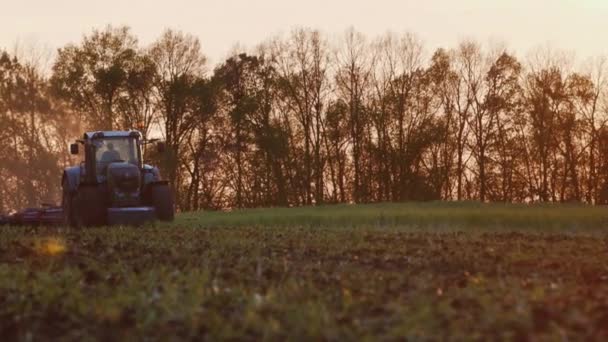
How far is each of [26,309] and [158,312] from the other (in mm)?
1542

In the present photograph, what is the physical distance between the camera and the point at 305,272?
1098cm

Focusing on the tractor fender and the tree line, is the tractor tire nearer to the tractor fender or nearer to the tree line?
the tractor fender

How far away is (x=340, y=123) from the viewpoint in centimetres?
5828

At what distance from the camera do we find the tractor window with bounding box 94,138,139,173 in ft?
90.4

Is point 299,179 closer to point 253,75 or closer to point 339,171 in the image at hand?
point 339,171

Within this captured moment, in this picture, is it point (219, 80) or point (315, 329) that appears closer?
point (315, 329)

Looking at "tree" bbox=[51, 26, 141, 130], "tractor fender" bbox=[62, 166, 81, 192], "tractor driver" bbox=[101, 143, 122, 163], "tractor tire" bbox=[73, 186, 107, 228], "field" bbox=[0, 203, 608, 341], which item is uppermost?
"tree" bbox=[51, 26, 141, 130]

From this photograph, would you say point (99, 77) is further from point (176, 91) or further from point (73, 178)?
point (73, 178)

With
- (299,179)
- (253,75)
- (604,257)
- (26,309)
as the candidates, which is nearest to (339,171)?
(299,179)

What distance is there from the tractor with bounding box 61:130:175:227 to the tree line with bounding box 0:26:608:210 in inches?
1097

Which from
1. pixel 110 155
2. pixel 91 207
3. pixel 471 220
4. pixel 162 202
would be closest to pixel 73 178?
pixel 110 155

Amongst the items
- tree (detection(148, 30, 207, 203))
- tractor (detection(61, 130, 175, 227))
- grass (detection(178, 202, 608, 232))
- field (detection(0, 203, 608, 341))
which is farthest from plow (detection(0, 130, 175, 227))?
tree (detection(148, 30, 207, 203))

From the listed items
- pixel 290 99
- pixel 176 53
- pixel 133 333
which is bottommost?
pixel 133 333

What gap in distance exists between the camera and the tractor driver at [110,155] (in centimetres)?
2760
